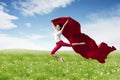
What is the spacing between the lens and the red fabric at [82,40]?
687 centimetres

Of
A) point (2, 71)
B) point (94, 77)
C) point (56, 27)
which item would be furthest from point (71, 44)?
point (2, 71)

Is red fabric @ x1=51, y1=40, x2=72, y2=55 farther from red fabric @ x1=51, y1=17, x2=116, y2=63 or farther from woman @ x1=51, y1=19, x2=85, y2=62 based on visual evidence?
red fabric @ x1=51, y1=17, x2=116, y2=63

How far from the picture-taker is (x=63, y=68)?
2325 centimetres

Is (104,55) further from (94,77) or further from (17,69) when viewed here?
(17,69)

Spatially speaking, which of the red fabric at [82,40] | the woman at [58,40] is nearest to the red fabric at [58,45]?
the woman at [58,40]

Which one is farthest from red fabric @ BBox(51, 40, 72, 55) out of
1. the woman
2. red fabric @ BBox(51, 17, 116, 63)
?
red fabric @ BBox(51, 17, 116, 63)

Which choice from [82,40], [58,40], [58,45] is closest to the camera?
[58,45]

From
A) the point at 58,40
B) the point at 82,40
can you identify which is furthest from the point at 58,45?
the point at 82,40

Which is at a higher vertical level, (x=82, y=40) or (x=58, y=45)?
(x=82, y=40)

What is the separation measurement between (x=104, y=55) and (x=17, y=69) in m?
16.4

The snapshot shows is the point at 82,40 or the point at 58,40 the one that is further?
the point at 82,40

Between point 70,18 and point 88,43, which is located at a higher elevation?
point 70,18

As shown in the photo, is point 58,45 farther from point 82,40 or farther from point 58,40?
point 82,40

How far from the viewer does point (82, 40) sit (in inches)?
278
